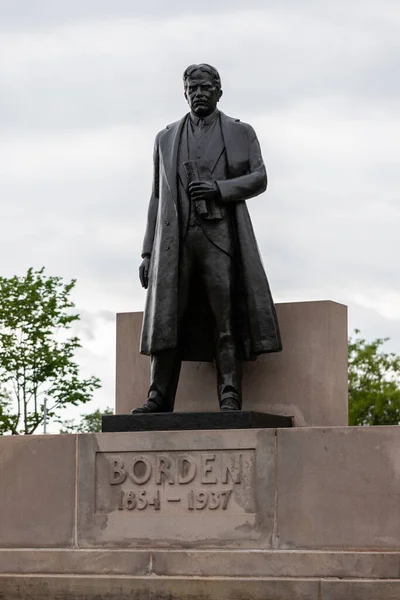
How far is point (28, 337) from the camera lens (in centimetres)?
3547

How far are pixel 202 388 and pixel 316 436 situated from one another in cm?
190

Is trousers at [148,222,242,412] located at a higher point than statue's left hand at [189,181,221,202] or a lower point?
lower

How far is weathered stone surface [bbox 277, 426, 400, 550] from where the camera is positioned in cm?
1178

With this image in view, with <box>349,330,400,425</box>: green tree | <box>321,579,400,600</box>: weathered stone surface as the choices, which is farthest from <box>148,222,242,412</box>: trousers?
<box>349,330,400,425</box>: green tree

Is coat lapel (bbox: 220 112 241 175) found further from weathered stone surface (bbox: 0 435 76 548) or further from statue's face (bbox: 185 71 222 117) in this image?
weathered stone surface (bbox: 0 435 76 548)

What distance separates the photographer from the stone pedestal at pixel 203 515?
11.8 meters

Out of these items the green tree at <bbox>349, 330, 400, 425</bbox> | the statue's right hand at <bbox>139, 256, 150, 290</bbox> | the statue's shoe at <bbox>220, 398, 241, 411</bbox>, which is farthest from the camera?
the green tree at <bbox>349, 330, 400, 425</bbox>

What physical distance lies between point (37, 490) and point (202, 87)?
3.81 m

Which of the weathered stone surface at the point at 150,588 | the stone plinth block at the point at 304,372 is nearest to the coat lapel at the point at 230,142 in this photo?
the stone plinth block at the point at 304,372

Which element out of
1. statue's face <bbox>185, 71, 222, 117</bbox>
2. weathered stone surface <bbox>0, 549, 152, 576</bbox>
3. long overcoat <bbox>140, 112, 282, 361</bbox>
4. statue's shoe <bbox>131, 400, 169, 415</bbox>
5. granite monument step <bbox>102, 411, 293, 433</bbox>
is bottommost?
weathered stone surface <bbox>0, 549, 152, 576</bbox>

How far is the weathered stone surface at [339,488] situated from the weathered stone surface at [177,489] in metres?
0.16

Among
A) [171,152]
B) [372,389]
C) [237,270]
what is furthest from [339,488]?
[372,389]

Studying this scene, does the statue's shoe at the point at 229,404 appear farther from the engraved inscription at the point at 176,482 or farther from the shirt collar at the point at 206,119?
the shirt collar at the point at 206,119

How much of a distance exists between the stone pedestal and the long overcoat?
3.26 feet
